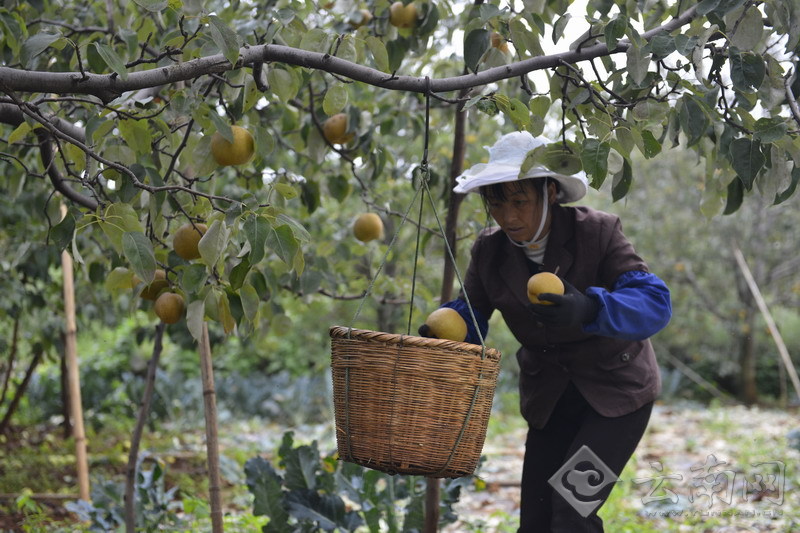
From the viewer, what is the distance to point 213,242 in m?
1.67

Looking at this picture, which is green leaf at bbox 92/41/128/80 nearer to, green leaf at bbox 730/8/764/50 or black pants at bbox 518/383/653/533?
green leaf at bbox 730/8/764/50

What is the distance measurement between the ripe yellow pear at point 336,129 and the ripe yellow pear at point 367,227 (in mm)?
275

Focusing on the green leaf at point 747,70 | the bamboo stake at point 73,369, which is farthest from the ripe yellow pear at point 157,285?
the green leaf at point 747,70

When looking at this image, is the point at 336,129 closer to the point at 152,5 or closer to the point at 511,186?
the point at 511,186

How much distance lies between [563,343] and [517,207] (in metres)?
0.38

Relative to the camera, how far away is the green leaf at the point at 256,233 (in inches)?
62.0

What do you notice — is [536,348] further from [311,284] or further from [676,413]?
[676,413]

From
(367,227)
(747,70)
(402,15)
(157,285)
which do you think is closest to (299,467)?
(367,227)

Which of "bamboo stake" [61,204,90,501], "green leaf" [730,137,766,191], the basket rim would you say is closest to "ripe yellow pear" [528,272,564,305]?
the basket rim

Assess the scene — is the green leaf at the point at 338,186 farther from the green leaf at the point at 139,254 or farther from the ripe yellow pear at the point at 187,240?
the green leaf at the point at 139,254

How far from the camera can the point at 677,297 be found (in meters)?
9.72

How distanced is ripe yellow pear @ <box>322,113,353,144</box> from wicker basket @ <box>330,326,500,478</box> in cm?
101

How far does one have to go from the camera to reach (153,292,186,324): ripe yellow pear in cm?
198

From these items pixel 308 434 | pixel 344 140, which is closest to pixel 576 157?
pixel 344 140
